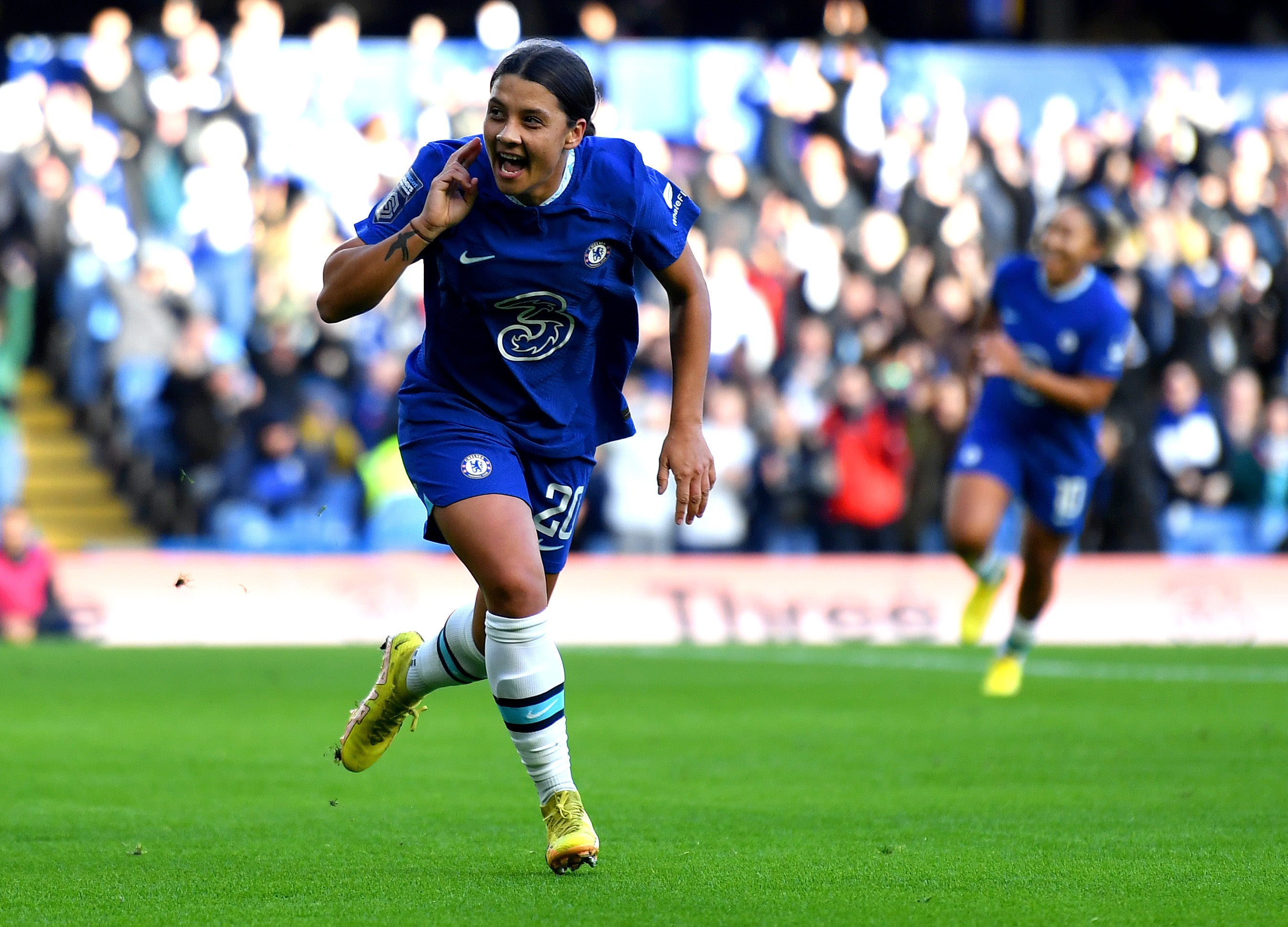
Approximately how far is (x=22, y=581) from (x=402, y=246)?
11445 millimetres

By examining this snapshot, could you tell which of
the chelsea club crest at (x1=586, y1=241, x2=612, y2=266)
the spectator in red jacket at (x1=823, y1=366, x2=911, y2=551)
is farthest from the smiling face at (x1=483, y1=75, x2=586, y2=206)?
the spectator in red jacket at (x1=823, y1=366, x2=911, y2=551)

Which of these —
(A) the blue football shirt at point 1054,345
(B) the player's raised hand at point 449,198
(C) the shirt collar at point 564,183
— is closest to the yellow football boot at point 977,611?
(A) the blue football shirt at point 1054,345

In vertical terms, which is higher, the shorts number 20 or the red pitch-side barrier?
the shorts number 20

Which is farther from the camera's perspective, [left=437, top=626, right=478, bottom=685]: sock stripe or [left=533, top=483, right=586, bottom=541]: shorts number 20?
[left=437, top=626, right=478, bottom=685]: sock stripe

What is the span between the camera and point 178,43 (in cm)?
1834

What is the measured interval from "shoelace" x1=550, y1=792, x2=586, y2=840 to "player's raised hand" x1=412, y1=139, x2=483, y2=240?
158 cm

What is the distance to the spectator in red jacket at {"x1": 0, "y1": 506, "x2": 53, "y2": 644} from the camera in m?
15.1

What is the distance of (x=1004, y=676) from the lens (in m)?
10.9

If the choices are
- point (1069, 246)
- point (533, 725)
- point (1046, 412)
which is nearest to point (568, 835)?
point (533, 725)

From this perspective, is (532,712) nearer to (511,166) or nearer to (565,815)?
(565,815)

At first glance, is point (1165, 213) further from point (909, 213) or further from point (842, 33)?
point (842, 33)

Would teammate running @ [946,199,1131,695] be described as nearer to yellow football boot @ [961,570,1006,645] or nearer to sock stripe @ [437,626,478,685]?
yellow football boot @ [961,570,1006,645]

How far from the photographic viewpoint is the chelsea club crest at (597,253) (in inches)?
210

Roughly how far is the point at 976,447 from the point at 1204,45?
14295 mm
